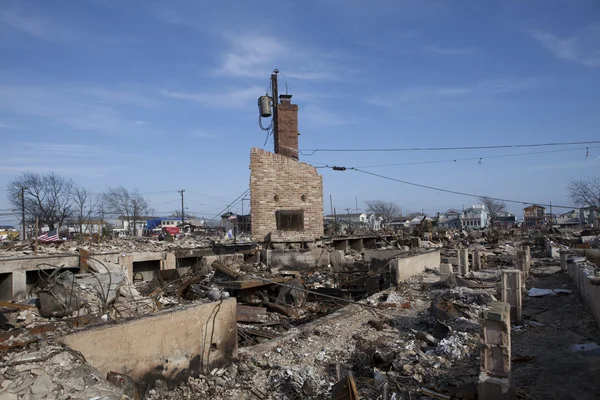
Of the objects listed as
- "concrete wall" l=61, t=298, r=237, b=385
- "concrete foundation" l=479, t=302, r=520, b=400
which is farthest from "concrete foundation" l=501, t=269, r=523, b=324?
"concrete wall" l=61, t=298, r=237, b=385

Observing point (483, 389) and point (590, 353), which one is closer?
point (483, 389)

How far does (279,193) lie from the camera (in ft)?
60.2

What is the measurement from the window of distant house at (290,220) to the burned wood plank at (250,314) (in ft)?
25.7

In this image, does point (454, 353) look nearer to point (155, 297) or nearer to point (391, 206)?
point (155, 297)

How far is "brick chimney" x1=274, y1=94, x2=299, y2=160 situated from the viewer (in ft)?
63.5

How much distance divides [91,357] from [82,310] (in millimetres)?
5192

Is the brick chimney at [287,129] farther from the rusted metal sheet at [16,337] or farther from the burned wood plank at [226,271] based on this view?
the rusted metal sheet at [16,337]

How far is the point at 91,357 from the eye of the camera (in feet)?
16.8

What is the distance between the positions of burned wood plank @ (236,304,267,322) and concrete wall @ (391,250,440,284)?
394 cm

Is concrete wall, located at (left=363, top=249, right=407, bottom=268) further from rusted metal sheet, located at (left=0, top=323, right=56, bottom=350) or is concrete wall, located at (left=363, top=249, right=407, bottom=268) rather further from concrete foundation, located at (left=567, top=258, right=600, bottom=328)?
rusted metal sheet, located at (left=0, top=323, right=56, bottom=350)

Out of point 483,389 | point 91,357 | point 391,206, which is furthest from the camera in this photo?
point 391,206

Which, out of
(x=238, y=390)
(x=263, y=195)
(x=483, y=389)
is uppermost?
(x=263, y=195)

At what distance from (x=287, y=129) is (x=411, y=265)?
887 cm

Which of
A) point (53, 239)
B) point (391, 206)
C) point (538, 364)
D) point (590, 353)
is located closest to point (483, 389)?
point (538, 364)
